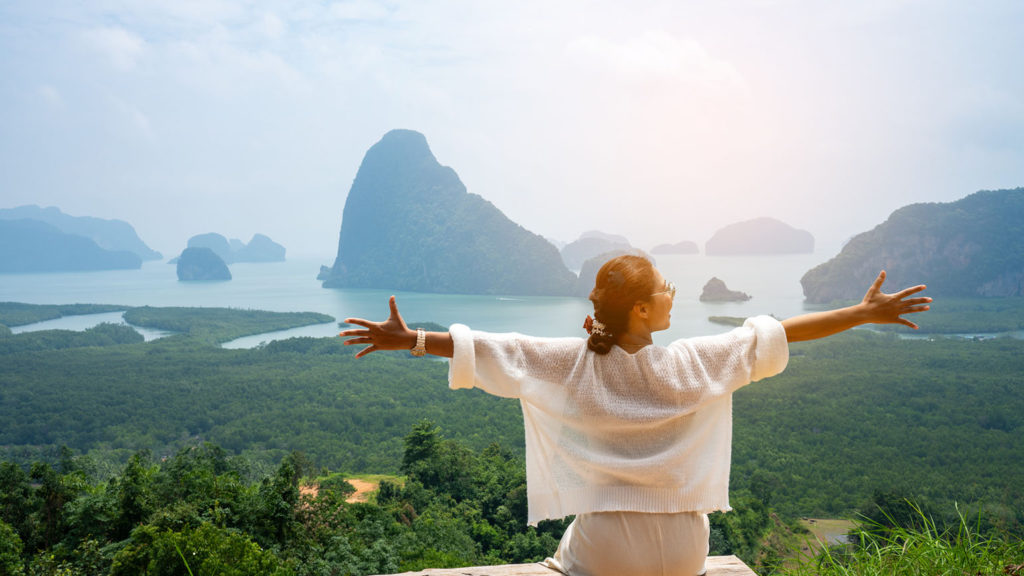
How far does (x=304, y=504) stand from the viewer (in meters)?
5.37

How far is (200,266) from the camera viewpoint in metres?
52.8

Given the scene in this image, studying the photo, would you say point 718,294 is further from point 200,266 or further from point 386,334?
point 200,266

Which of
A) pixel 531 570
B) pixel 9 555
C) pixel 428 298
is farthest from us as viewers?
pixel 428 298

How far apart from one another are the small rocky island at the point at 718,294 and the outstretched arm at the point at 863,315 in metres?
33.2

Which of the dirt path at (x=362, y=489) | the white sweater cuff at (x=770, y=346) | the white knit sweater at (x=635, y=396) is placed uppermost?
the white sweater cuff at (x=770, y=346)

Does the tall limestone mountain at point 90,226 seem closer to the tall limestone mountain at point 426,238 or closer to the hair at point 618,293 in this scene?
the tall limestone mountain at point 426,238

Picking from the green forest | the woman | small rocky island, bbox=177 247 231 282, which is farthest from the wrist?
small rocky island, bbox=177 247 231 282

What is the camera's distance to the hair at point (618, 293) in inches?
45.9

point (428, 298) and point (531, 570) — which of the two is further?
point (428, 298)

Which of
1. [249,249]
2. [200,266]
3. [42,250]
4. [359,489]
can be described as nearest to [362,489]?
[359,489]

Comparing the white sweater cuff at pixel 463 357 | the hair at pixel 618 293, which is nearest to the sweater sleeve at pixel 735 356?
the hair at pixel 618 293

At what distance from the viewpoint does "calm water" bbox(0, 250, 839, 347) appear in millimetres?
32375

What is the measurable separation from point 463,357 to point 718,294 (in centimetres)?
3391

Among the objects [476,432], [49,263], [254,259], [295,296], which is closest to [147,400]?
[476,432]
